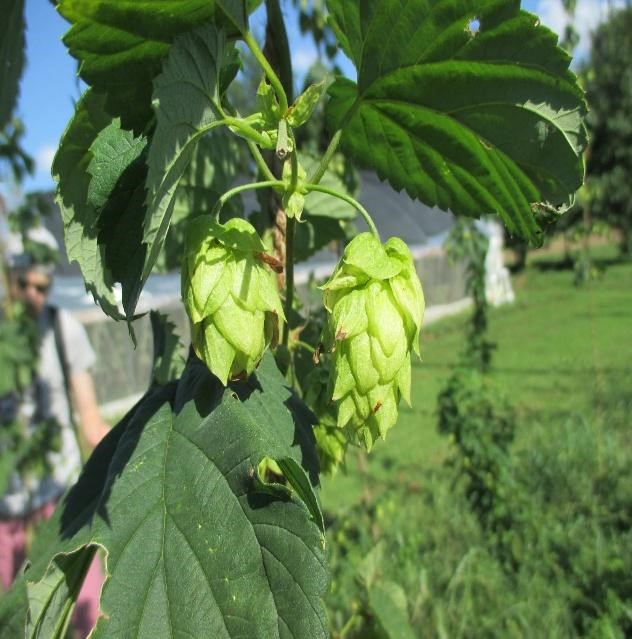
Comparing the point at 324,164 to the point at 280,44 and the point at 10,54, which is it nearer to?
the point at 280,44

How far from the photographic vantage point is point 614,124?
17469mm

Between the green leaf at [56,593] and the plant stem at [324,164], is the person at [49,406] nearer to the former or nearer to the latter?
the green leaf at [56,593]

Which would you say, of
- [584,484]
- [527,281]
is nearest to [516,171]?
[584,484]

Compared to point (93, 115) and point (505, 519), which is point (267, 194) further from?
point (505, 519)

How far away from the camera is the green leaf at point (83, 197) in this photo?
2.47ft

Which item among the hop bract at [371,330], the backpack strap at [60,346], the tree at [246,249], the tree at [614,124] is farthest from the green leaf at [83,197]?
the tree at [614,124]

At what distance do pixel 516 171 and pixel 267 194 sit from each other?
373mm

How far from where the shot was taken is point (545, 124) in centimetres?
80

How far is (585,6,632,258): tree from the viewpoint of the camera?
17219 millimetres

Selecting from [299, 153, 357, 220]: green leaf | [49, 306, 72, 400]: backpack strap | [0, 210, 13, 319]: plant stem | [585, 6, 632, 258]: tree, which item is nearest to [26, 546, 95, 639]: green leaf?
[299, 153, 357, 220]: green leaf

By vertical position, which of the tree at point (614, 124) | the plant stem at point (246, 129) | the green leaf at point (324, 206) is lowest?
the green leaf at point (324, 206)

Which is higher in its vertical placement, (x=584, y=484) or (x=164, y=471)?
(x=164, y=471)

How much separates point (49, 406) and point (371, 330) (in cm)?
323

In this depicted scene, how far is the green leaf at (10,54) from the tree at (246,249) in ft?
0.76
